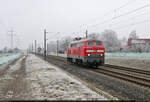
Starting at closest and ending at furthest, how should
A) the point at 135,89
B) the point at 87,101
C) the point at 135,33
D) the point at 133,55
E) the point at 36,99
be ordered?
the point at 87,101
the point at 36,99
the point at 135,89
the point at 133,55
the point at 135,33

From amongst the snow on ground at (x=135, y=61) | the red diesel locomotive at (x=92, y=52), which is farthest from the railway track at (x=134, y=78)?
the snow on ground at (x=135, y=61)

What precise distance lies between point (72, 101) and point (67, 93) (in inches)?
45.7

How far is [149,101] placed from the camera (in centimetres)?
632

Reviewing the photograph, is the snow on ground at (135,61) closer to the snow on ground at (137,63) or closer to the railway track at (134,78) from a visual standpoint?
the snow on ground at (137,63)

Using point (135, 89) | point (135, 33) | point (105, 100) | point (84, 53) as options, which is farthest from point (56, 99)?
point (135, 33)

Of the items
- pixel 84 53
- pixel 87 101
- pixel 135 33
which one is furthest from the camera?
pixel 135 33

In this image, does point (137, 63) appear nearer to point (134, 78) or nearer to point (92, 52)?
point (92, 52)

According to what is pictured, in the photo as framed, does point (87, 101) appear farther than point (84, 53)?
No

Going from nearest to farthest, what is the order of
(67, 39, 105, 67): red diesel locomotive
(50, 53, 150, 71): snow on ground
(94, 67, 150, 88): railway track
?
(94, 67, 150, 88): railway track < (67, 39, 105, 67): red diesel locomotive < (50, 53, 150, 71): snow on ground

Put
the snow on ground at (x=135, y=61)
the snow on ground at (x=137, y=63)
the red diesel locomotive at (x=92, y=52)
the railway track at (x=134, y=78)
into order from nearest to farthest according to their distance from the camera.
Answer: the railway track at (x=134, y=78)
the red diesel locomotive at (x=92, y=52)
the snow on ground at (x=137, y=63)
the snow on ground at (x=135, y=61)

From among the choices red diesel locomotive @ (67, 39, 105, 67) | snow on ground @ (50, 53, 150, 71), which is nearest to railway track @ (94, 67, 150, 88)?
red diesel locomotive @ (67, 39, 105, 67)

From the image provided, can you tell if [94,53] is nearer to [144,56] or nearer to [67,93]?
[67,93]

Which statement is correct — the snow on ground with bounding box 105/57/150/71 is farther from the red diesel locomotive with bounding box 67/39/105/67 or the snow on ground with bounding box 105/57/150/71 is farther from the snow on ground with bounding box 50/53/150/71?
the red diesel locomotive with bounding box 67/39/105/67

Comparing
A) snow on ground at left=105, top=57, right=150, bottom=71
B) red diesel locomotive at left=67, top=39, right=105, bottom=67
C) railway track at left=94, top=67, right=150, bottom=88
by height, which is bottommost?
railway track at left=94, top=67, right=150, bottom=88
